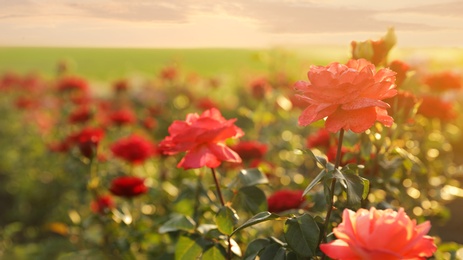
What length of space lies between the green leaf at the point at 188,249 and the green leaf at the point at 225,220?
0.09 meters

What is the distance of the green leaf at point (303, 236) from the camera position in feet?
2.85

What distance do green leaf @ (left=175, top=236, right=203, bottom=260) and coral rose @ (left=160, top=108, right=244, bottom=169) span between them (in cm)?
15

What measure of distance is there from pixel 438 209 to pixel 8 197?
2.48 meters

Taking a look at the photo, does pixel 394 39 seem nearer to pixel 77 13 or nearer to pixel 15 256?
pixel 77 13

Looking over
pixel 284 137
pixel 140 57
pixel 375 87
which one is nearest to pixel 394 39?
pixel 375 87

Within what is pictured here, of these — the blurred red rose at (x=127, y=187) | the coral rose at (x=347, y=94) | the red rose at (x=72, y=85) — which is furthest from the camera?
the red rose at (x=72, y=85)

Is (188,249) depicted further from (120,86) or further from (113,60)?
(113,60)

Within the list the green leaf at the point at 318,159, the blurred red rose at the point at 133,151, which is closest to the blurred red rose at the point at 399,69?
the green leaf at the point at 318,159

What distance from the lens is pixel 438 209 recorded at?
1.58 meters

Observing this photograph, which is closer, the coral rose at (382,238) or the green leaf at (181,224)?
the coral rose at (382,238)

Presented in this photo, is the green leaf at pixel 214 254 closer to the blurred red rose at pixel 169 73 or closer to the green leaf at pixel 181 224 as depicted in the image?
the green leaf at pixel 181 224

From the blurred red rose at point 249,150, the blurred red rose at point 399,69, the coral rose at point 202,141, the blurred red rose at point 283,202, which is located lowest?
the blurred red rose at point 249,150

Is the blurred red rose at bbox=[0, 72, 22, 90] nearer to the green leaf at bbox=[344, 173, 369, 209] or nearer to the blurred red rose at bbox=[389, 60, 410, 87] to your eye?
the blurred red rose at bbox=[389, 60, 410, 87]

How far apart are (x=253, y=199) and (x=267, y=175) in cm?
58
